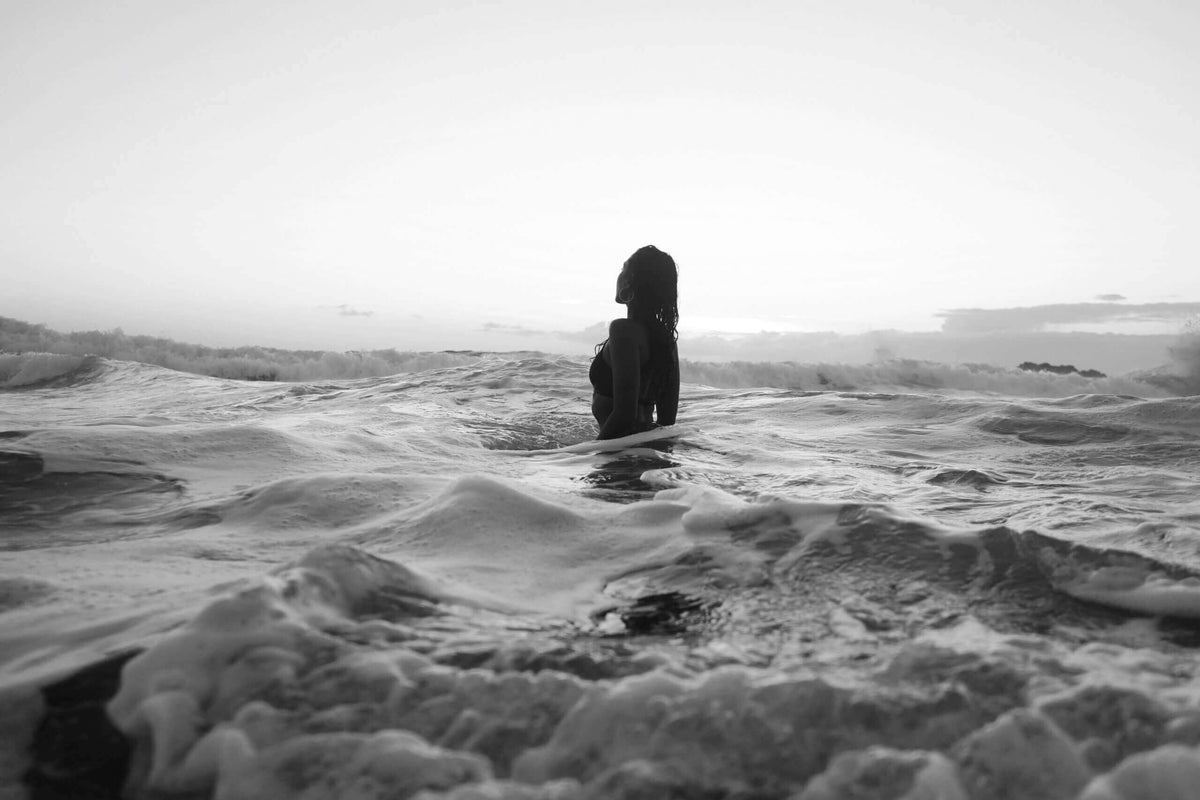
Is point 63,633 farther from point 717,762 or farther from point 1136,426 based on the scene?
point 1136,426

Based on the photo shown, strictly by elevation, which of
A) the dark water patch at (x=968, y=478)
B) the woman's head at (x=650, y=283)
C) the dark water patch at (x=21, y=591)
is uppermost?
the woman's head at (x=650, y=283)

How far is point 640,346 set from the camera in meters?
5.21

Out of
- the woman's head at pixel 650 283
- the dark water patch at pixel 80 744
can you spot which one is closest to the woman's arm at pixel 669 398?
the woman's head at pixel 650 283

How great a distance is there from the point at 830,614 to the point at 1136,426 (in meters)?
5.83

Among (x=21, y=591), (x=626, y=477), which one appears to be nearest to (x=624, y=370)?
(x=626, y=477)

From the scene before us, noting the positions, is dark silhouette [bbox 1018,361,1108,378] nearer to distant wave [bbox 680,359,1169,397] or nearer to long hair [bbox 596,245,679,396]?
distant wave [bbox 680,359,1169,397]

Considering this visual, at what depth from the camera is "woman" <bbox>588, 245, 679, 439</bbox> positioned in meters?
5.12

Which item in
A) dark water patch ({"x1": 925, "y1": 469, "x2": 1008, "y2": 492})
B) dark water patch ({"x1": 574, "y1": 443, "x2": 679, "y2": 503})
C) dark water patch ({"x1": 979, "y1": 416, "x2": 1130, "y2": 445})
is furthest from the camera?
dark water patch ({"x1": 979, "y1": 416, "x2": 1130, "y2": 445})

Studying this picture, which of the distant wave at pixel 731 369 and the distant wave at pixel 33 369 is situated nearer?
the distant wave at pixel 33 369

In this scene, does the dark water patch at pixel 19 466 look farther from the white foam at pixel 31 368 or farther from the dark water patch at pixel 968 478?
the white foam at pixel 31 368

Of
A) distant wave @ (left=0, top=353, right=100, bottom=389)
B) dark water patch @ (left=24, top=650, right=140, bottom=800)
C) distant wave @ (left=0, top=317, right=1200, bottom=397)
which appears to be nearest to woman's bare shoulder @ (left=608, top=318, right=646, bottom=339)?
dark water patch @ (left=24, top=650, right=140, bottom=800)

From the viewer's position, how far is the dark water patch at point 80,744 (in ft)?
4.06

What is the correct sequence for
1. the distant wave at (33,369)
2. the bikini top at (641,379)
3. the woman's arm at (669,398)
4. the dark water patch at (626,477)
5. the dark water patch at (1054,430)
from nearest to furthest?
the dark water patch at (626,477) < the bikini top at (641,379) < the woman's arm at (669,398) < the dark water patch at (1054,430) < the distant wave at (33,369)

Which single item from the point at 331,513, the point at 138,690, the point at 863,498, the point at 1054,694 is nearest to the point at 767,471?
the point at 863,498
